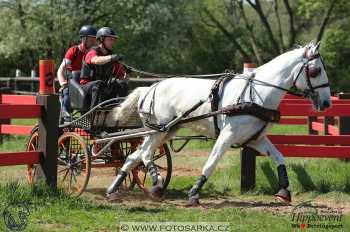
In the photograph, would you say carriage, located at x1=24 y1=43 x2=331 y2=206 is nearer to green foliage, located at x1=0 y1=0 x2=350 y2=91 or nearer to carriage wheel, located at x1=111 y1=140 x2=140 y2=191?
carriage wheel, located at x1=111 y1=140 x2=140 y2=191

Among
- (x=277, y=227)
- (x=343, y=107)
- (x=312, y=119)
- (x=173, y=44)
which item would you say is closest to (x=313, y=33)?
(x=173, y=44)

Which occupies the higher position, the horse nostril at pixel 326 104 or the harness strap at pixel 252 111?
the horse nostril at pixel 326 104

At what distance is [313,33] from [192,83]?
1511 inches

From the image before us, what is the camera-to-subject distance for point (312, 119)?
46.2 ft

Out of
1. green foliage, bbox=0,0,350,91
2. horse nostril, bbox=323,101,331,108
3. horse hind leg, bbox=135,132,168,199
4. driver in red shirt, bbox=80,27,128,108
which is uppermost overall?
green foliage, bbox=0,0,350,91

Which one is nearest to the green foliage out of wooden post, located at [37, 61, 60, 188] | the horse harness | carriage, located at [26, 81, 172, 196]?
carriage, located at [26, 81, 172, 196]

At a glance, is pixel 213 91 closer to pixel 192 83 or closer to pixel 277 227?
pixel 192 83

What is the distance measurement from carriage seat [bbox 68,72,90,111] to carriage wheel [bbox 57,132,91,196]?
0.43 m

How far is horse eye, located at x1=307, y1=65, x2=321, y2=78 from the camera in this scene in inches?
306

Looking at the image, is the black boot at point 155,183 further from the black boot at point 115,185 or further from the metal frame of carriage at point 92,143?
the metal frame of carriage at point 92,143

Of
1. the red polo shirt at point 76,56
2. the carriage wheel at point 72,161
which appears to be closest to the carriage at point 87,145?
the carriage wheel at point 72,161

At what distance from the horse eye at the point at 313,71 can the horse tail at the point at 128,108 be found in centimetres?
214

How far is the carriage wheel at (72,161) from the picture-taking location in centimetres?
873

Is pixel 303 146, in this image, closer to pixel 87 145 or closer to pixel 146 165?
pixel 146 165
